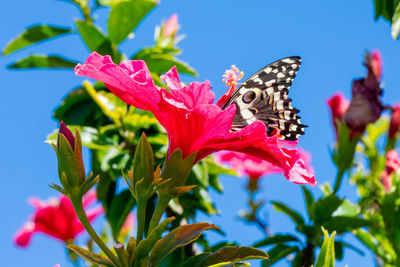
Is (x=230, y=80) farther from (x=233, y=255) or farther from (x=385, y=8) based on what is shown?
(x=385, y=8)

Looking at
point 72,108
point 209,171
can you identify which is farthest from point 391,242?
point 72,108

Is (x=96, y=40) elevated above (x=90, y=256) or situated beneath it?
elevated above

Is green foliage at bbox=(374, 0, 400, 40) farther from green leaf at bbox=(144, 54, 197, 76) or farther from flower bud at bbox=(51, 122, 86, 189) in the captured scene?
flower bud at bbox=(51, 122, 86, 189)

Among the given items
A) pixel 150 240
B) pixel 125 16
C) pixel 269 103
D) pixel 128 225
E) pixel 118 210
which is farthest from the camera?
pixel 128 225

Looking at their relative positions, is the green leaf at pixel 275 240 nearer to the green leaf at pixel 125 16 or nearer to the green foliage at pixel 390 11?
the green foliage at pixel 390 11

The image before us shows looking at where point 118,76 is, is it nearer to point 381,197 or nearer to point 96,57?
point 96,57

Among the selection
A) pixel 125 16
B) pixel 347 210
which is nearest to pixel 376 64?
pixel 347 210

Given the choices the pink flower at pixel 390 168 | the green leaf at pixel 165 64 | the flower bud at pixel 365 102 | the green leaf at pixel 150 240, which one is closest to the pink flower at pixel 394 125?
the pink flower at pixel 390 168
